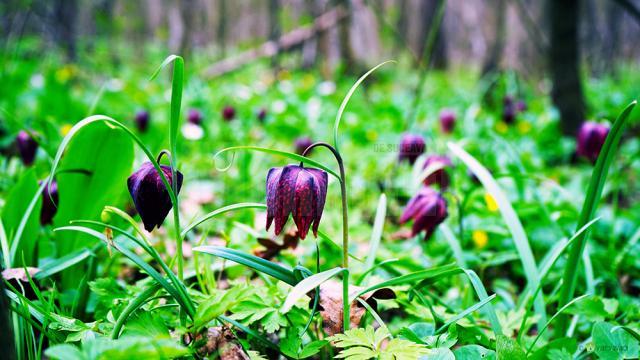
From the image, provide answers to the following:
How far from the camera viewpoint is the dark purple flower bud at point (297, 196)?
767mm

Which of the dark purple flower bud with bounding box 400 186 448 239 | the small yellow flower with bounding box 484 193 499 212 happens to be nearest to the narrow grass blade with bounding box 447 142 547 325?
the dark purple flower bud with bounding box 400 186 448 239

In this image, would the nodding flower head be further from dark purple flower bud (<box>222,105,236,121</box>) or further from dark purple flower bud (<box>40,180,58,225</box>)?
dark purple flower bud (<box>40,180,58,225</box>)

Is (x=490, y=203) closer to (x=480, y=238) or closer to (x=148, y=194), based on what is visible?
(x=480, y=238)

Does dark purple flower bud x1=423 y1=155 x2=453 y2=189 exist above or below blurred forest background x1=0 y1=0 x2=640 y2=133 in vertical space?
below

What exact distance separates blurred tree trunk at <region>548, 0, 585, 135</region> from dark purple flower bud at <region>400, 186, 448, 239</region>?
183 centimetres

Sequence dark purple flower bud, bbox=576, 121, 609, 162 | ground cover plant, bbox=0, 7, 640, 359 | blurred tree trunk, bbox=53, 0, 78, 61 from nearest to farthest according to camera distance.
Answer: ground cover plant, bbox=0, 7, 640, 359 < dark purple flower bud, bbox=576, 121, 609, 162 < blurred tree trunk, bbox=53, 0, 78, 61

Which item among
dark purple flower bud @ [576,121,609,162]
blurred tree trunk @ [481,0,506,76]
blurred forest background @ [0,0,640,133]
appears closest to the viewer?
dark purple flower bud @ [576,121,609,162]

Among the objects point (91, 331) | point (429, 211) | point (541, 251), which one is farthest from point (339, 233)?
point (91, 331)

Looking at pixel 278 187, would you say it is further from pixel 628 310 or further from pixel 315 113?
pixel 315 113

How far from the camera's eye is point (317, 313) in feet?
2.97

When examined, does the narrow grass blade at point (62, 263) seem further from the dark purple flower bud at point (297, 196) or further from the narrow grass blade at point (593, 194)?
the narrow grass blade at point (593, 194)

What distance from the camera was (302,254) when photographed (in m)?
1.38

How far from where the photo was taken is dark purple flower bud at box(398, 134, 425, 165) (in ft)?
5.78

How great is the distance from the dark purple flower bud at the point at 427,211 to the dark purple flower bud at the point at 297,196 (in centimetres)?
48
